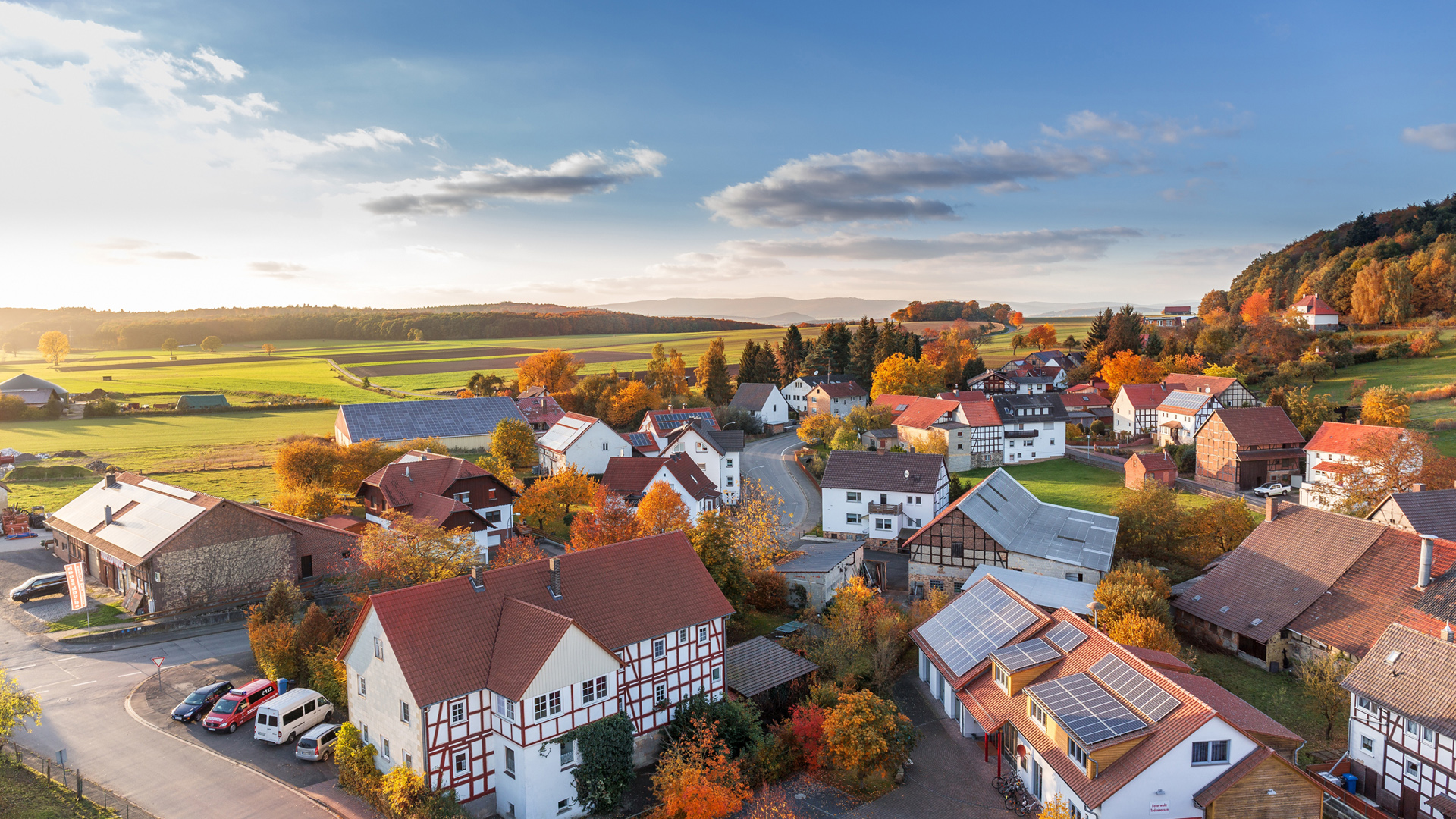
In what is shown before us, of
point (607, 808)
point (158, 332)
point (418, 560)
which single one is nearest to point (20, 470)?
point (418, 560)

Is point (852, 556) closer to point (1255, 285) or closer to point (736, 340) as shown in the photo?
point (736, 340)

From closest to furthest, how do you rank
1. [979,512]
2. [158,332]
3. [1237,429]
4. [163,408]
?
[979,512] < [1237,429] < [163,408] < [158,332]

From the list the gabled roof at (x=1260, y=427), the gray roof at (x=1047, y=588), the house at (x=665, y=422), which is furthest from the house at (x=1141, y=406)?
the gray roof at (x=1047, y=588)

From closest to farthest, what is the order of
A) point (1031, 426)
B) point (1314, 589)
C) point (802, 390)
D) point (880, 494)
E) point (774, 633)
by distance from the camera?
point (1314, 589) → point (774, 633) → point (880, 494) → point (1031, 426) → point (802, 390)

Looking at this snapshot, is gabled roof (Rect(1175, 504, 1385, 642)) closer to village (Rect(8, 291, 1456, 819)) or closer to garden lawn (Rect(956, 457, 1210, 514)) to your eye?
village (Rect(8, 291, 1456, 819))

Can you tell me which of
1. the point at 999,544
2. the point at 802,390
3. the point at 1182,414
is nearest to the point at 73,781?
the point at 999,544

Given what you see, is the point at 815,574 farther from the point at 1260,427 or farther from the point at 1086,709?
the point at 1260,427

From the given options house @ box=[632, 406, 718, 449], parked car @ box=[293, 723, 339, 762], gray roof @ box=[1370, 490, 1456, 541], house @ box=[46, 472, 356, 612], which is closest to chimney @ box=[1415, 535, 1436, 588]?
gray roof @ box=[1370, 490, 1456, 541]
